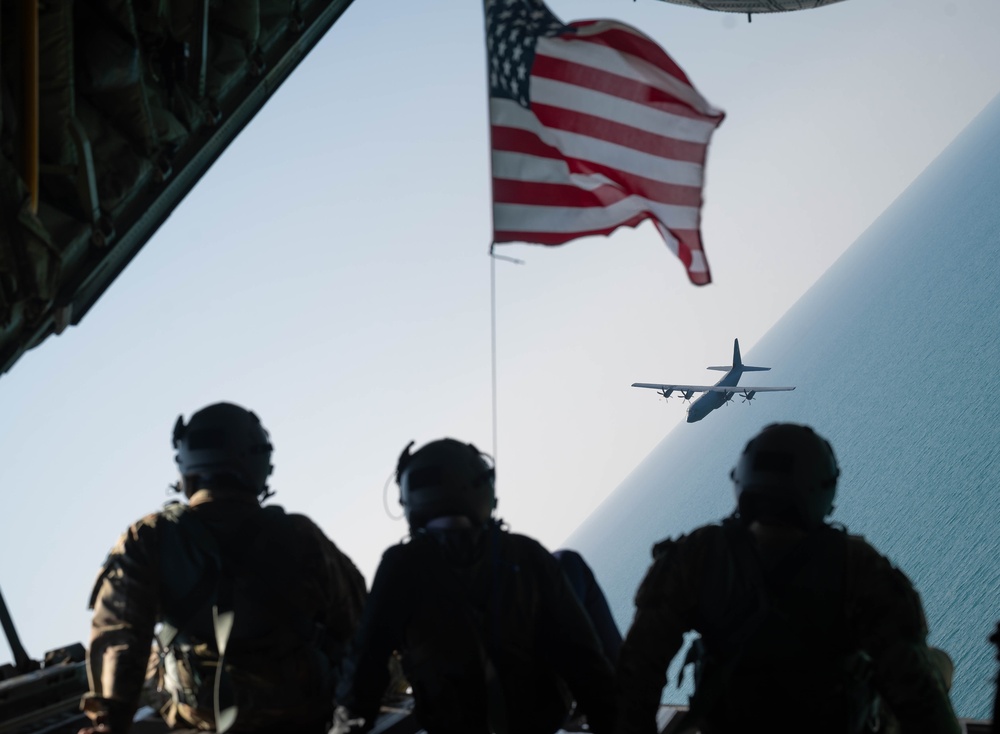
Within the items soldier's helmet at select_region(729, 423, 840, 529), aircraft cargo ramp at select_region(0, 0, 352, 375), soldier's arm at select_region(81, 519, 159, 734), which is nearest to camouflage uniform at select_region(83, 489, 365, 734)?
soldier's arm at select_region(81, 519, 159, 734)

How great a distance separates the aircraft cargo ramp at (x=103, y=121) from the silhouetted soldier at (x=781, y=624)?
17.4ft

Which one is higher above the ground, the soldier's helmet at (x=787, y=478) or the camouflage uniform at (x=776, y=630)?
the soldier's helmet at (x=787, y=478)

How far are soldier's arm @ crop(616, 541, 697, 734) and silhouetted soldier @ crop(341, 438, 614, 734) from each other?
243 mm

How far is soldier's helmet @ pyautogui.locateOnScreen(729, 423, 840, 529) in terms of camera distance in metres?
3.62

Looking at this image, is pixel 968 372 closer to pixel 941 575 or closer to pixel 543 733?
pixel 941 575

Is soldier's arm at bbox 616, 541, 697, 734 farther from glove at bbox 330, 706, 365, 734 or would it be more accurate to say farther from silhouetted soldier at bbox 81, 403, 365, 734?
silhouetted soldier at bbox 81, 403, 365, 734

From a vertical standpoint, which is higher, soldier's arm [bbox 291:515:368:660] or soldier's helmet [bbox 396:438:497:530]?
soldier's helmet [bbox 396:438:497:530]

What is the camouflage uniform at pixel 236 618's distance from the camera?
13.0 feet

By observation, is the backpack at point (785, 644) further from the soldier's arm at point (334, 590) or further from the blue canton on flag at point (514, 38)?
the blue canton on flag at point (514, 38)

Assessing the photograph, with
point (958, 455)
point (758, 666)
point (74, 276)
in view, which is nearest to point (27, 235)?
point (74, 276)

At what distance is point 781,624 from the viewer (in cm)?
341

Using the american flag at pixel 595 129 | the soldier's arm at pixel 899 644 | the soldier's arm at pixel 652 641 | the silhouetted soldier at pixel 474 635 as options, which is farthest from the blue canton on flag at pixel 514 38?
the soldier's arm at pixel 899 644

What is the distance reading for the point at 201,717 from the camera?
4281 mm

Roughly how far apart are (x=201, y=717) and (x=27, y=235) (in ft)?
14.6
